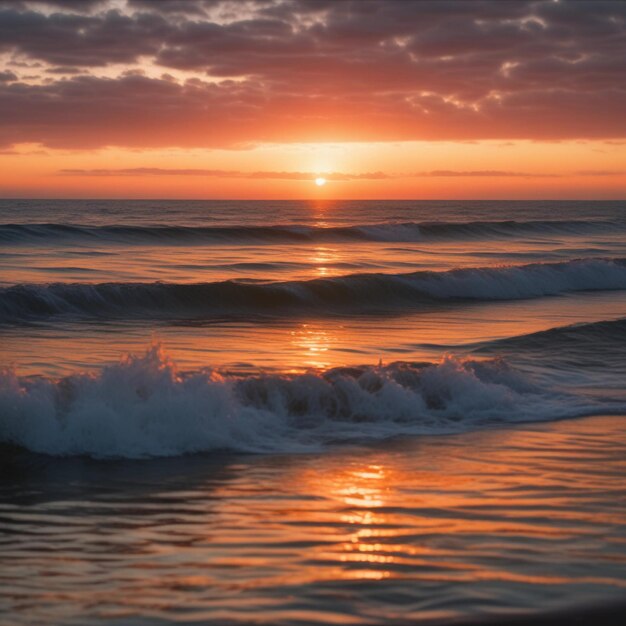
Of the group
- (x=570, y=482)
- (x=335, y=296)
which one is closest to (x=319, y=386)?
(x=570, y=482)

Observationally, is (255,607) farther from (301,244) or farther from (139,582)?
(301,244)

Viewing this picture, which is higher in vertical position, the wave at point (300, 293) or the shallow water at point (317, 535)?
the wave at point (300, 293)

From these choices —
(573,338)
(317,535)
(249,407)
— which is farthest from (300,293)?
(317,535)

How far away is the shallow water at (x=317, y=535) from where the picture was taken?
16.4 ft

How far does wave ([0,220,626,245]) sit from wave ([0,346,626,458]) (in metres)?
24.9

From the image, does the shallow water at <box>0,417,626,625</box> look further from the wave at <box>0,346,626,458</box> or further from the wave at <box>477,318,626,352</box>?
the wave at <box>477,318,626,352</box>

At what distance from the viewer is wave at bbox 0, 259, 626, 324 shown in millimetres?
18609

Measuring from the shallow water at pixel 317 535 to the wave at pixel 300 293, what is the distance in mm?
10476

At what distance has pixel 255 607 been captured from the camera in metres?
4.93

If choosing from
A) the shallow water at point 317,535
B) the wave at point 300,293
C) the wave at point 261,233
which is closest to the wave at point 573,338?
the wave at point 300,293

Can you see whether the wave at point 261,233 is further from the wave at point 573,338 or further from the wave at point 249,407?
the wave at point 249,407

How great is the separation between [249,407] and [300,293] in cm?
1216

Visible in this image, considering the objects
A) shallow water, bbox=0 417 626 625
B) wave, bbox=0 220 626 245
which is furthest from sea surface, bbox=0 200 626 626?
wave, bbox=0 220 626 245

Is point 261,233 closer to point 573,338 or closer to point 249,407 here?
point 573,338
